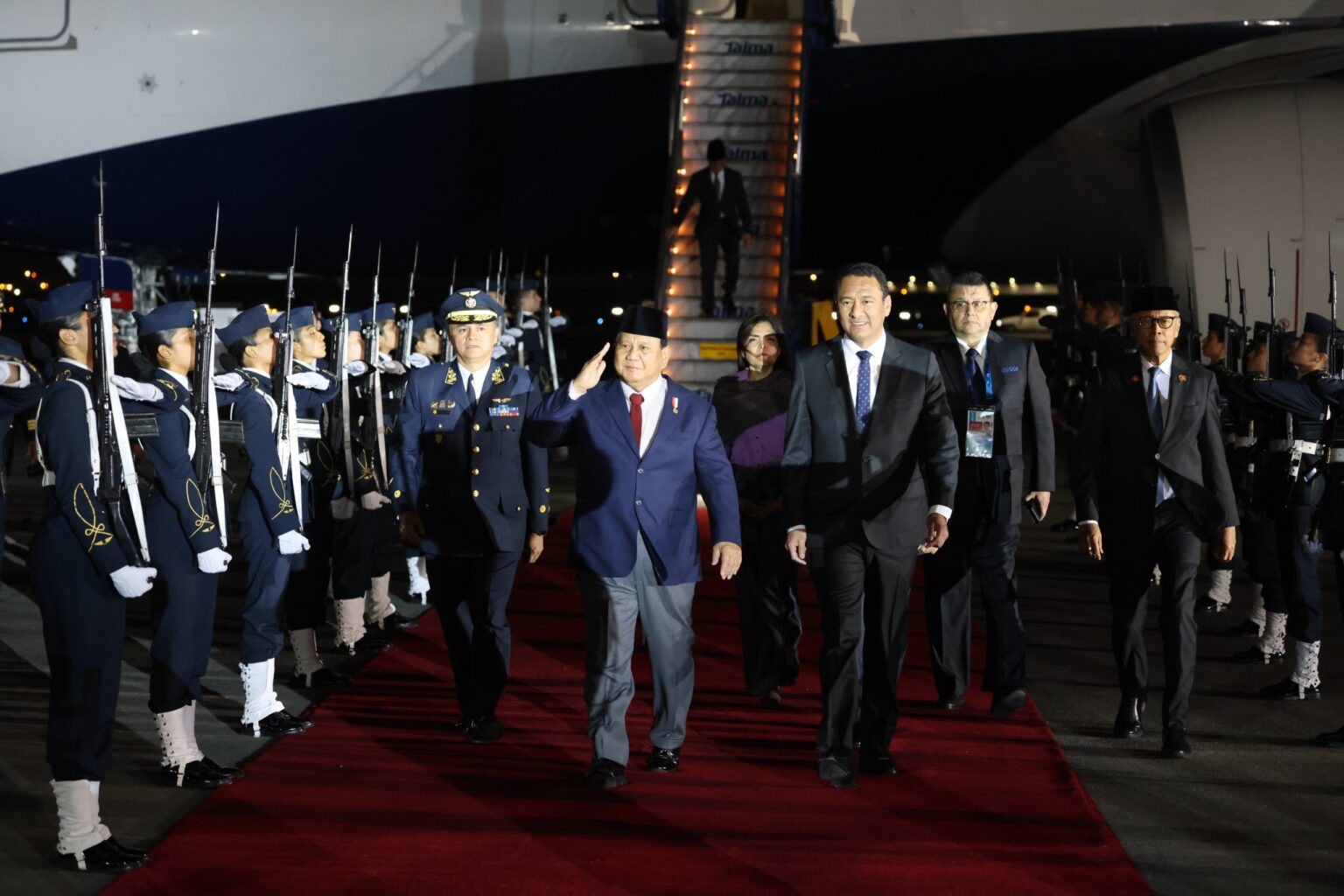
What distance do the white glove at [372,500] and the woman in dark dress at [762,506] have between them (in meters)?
1.58

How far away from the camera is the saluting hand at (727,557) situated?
15.1 feet

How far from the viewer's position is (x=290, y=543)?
511 centimetres

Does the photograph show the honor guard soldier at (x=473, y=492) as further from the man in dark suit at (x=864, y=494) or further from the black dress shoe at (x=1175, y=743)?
the black dress shoe at (x=1175, y=743)

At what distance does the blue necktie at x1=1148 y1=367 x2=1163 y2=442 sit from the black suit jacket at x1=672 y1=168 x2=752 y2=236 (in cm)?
763

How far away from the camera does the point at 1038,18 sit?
14.0m

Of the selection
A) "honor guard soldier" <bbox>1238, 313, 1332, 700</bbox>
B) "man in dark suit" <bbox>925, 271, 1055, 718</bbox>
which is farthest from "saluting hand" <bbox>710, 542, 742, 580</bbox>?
"honor guard soldier" <bbox>1238, 313, 1332, 700</bbox>

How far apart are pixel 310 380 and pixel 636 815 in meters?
2.74

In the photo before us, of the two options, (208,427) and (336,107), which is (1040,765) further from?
(336,107)

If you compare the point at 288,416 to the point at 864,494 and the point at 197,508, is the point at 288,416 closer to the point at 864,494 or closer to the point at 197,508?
the point at 197,508

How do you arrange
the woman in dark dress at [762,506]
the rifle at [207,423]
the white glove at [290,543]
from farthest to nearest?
the woman in dark dress at [762,506] → the white glove at [290,543] → the rifle at [207,423]

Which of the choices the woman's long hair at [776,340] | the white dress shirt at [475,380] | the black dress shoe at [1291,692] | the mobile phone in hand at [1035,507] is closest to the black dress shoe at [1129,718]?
the mobile phone in hand at [1035,507]

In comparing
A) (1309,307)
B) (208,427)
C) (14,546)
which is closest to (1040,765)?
(208,427)

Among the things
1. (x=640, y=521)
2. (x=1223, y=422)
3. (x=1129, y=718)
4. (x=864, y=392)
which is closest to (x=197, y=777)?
(x=640, y=521)

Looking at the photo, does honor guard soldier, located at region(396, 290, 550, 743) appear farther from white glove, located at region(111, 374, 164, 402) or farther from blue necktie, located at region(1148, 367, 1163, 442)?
blue necktie, located at region(1148, 367, 1163, 442)
